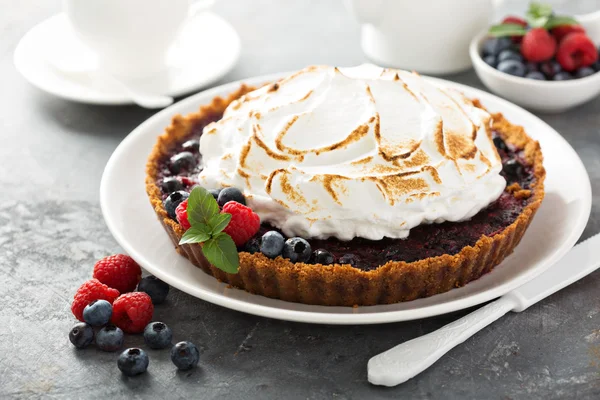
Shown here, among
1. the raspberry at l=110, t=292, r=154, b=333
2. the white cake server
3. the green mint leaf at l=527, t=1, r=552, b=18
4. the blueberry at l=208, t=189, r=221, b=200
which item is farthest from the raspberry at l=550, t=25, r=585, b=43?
the raspberry at l=110, t=292, r=154, b=333

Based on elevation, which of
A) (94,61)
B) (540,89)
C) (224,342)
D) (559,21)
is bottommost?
(94,61)

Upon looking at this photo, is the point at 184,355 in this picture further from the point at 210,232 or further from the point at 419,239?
the point at 419,239

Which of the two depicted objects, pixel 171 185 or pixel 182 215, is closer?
pixel 182 215

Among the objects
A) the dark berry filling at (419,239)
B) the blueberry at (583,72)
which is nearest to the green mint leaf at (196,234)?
the dark berry filling at (419,239)

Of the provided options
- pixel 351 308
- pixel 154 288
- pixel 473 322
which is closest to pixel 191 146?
pixel 154 288

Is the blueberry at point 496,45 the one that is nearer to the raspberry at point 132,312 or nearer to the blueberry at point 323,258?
the blueberry at point 323,258
